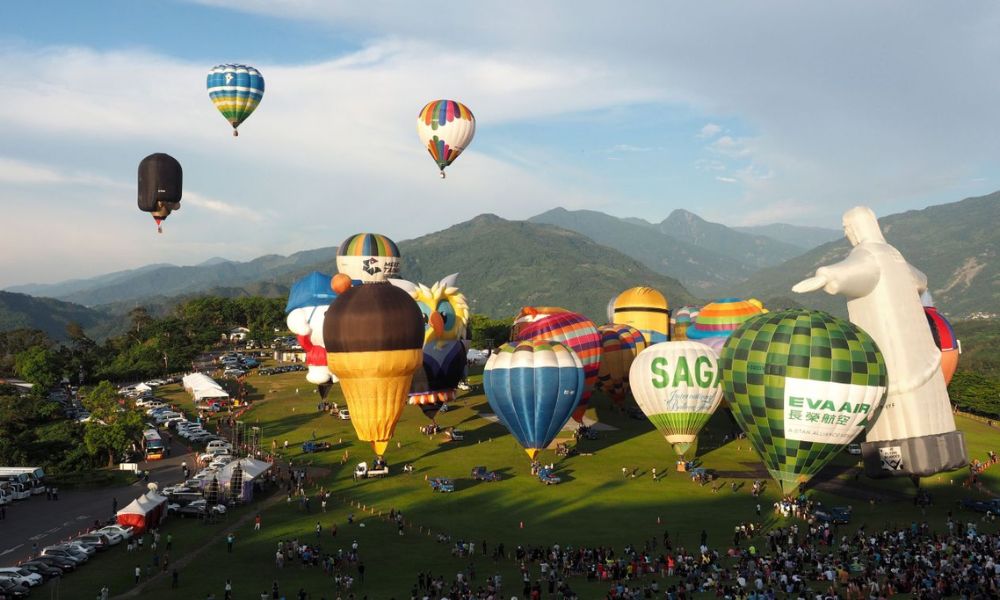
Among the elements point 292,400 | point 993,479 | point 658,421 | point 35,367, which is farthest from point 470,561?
point 35,367

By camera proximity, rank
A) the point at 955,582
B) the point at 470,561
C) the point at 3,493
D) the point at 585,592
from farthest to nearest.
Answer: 1. the point at 3,493
2. the point at 470,561
3. the point at 585,592
4. the point at 955,582

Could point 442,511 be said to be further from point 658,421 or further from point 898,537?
point 898,537

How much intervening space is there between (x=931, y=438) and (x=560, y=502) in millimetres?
16657

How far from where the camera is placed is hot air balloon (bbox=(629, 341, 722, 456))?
44.1 m

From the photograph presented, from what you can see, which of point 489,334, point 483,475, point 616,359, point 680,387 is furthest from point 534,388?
point 489,334

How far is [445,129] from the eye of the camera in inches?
2279

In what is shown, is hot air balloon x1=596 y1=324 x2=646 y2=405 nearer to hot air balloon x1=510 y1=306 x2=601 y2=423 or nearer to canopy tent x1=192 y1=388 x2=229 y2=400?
hot air balloon x1=510 y1=306 x2=601 y2=423

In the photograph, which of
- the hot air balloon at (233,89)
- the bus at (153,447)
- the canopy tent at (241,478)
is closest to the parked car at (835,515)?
the canopy tent at (241,478)

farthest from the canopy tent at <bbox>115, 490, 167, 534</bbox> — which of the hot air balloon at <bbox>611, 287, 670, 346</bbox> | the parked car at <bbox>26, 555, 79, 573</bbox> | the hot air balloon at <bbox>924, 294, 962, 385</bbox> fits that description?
the hot air balloon at <bbox>611, 287, 670, 346</bbox>

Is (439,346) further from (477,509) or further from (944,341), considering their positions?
(944,341)

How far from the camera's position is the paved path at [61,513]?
3275 centimetres

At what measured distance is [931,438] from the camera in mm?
36875

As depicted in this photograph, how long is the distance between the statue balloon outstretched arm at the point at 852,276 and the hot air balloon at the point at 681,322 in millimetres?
29200

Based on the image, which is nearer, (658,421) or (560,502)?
(560,502)
